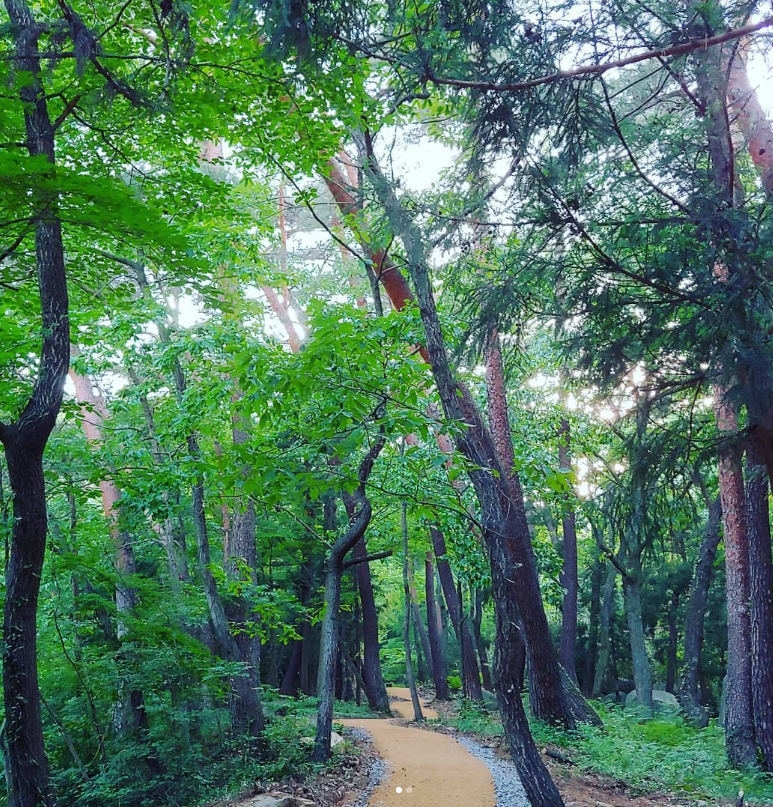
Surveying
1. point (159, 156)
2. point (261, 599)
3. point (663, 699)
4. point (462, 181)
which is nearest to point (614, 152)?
point (462, 181)

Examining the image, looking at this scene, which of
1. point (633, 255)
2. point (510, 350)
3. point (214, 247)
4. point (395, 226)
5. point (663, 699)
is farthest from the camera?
point (663, 699)

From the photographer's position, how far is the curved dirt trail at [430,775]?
6801mm

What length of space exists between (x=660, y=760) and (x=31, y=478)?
890 cm

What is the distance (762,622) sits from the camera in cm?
840

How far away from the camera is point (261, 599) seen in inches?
364

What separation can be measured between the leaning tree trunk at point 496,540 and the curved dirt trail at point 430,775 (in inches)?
70.9

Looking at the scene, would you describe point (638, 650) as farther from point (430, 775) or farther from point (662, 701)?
point (430, 775)

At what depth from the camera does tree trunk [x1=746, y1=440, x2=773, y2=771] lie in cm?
832

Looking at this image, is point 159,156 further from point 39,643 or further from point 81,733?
point 81,733

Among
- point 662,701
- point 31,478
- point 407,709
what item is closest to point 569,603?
point 662,701

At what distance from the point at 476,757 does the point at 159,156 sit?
9.04m

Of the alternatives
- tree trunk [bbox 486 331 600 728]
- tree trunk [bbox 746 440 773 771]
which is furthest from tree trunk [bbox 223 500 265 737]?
tree trunk [bbox 746 440 773 771]

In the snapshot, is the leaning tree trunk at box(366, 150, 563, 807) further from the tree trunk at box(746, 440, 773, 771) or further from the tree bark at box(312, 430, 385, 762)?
the tree trunk at box(746, 440, 773, 771)

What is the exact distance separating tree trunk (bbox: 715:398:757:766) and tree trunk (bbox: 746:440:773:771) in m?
0.17
